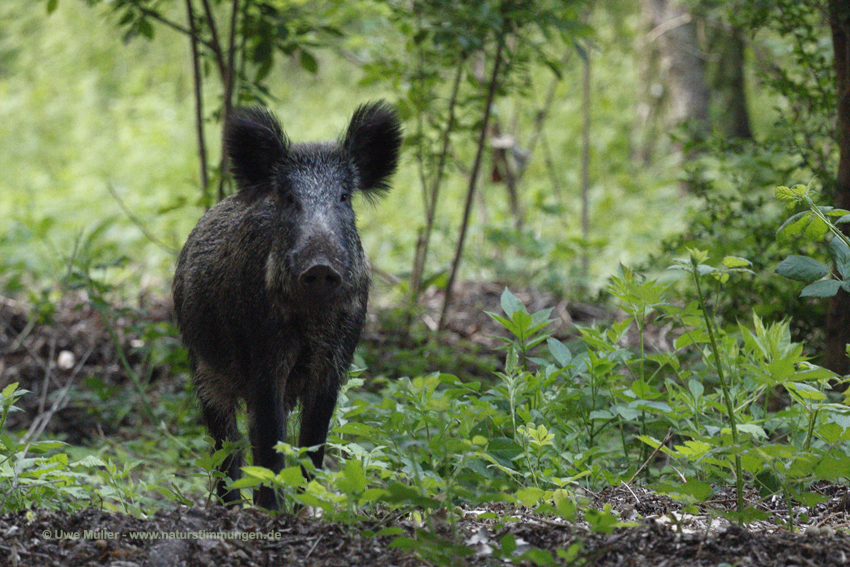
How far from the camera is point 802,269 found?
102 inches

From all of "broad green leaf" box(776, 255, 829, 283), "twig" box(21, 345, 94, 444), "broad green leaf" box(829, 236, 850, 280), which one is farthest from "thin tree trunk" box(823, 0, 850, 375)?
"twig" box(21, 345, 94, 444)

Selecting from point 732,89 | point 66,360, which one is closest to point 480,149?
point 66,360

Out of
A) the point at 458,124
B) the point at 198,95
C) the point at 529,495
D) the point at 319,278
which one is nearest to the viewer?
the point at 529,495

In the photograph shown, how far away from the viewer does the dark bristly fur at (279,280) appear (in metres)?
3.23

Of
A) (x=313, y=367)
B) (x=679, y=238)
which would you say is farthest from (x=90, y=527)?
(x=679, y=238)

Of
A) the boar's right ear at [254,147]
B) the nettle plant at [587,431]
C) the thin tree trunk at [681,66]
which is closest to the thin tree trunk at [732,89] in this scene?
the thin tree trunk at [681,66]

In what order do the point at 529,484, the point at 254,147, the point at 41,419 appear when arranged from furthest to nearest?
1. the point at 41,419
2. the point at 254,147
3. the point at 529,484

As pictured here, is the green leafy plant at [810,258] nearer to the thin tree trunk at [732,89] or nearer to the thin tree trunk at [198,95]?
the thin tree trunk at [198,95]

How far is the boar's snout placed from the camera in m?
2.86

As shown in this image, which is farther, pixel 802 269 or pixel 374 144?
pixel 374 144

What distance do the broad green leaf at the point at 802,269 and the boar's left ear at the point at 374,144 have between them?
74.9 inches

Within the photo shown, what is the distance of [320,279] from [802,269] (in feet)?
5.23

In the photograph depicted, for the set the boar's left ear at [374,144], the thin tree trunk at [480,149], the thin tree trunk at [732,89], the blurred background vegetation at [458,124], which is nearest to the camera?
the boar's left ear at [374,144]

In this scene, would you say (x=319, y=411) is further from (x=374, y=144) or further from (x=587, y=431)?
(x=374, y=144)
